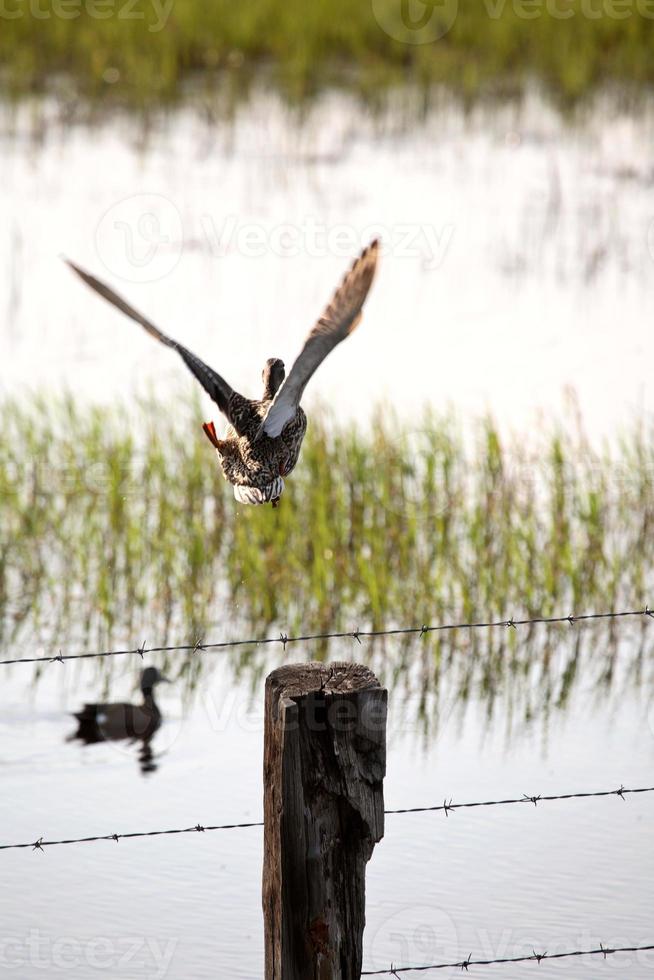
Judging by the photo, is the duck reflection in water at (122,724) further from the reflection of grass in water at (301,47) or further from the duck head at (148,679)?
the reflection of grass in water at (301,47)

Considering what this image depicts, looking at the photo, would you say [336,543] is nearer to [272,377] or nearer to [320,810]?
[272,377]

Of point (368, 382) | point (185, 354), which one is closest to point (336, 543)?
point (368, 382)

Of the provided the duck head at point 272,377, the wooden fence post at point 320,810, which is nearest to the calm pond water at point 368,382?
the wooden fence post at point 320,810

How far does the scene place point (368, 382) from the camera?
10.5 metres

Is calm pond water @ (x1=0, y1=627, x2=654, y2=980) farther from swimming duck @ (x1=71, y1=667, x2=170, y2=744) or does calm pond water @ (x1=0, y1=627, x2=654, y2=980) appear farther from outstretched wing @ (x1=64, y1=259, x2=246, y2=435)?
outstretched wing @ (x1=64, y1=259, x2=246, y2=435)

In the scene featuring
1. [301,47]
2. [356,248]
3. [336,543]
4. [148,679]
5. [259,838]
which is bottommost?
[259,838]

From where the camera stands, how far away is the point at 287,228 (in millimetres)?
13203

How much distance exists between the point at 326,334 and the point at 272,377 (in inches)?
25.2

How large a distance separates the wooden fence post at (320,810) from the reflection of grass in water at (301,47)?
13729mm

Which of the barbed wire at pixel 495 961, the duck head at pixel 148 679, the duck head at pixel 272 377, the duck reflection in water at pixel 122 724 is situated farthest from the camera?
the duck head at pixel 148 679

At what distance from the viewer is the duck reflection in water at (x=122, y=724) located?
21.1 feet

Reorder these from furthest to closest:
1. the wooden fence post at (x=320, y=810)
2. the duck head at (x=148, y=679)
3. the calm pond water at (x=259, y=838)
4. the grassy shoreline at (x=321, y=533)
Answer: the grassy shoreline at (x=321, y=533)
the duck head at (x=148, y=679)
the calm pond water at (x=259, y=838)
the wooden fence post at (x=320, y=810)

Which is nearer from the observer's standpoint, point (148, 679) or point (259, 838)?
point (259, 838)

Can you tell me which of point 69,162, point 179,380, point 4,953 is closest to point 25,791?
point 4,953
